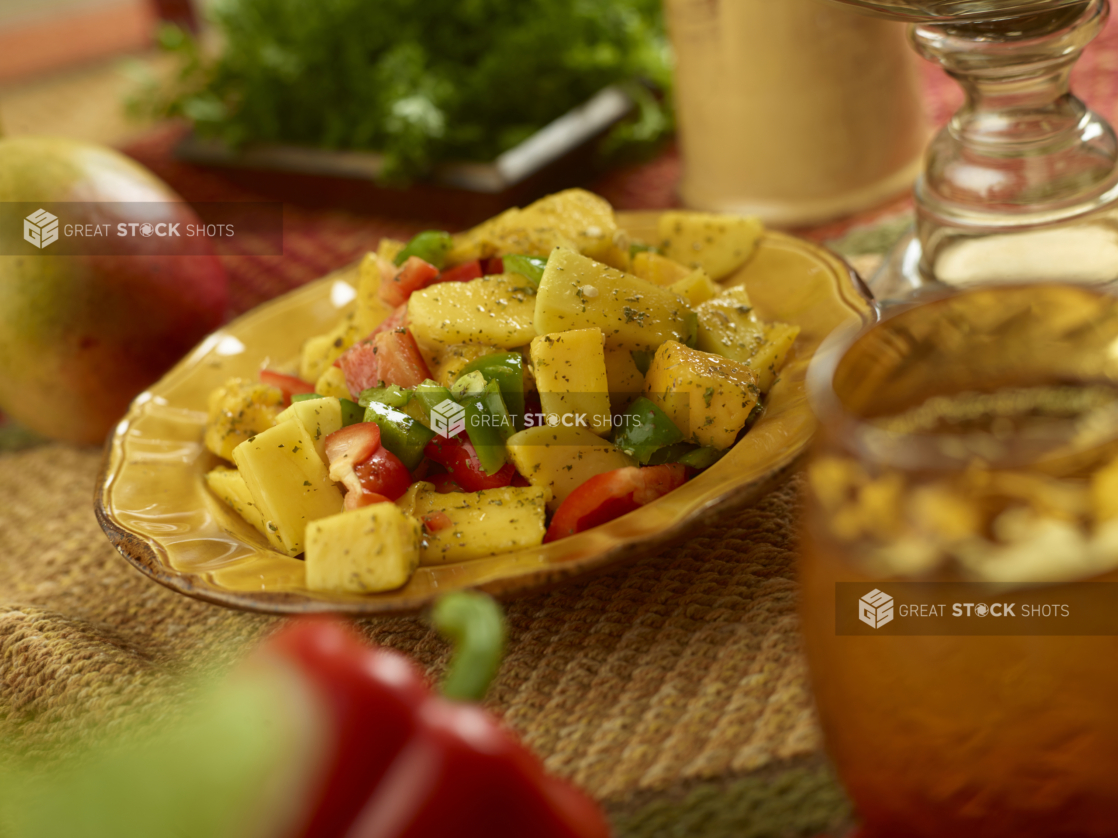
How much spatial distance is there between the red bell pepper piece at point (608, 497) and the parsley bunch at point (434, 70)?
1342mm

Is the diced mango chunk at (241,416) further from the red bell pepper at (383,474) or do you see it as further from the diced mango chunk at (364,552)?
the diced mango chunk at (364,552)

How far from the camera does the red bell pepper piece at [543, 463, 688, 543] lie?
1.10 m

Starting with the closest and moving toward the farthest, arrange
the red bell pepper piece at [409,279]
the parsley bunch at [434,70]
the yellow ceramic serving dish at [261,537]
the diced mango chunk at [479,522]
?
the yellow ceramic serving dish at [261,537]
the diced mango chunk at [479,522]
the red bell pepper piece at [409,279]
the parsley bunch at [434,70]

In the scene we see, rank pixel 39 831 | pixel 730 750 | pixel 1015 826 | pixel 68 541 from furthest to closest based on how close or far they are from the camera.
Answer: pixel 68 541, pixel 730 750, pixel 1015 826, pixel 39 831

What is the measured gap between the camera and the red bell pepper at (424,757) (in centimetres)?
58

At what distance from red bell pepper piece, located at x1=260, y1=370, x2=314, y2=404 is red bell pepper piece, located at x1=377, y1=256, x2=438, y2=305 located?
0.18 metres

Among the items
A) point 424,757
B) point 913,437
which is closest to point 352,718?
point 424,757

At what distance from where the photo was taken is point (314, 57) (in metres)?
2.47

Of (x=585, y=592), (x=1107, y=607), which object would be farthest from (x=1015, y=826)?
(x=585, y=592)

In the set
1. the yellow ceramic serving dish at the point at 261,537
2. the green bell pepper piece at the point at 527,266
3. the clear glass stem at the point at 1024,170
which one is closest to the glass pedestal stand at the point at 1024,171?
the clear glass stem at the point at 1024,170

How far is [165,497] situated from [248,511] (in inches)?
4.9

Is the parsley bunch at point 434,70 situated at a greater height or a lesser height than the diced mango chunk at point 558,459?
greater

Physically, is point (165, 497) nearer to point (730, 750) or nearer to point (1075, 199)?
point (730, 750)

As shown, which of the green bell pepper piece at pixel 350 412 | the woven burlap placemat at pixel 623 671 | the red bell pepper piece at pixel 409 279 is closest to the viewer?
the woven burlap placemat at pixel 623 671
